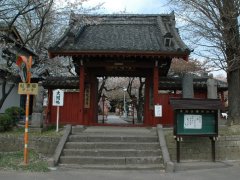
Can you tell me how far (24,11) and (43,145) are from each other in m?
5.34

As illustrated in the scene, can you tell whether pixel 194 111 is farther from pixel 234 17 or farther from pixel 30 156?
pixel 30 156

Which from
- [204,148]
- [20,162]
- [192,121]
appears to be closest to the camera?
[20,162]

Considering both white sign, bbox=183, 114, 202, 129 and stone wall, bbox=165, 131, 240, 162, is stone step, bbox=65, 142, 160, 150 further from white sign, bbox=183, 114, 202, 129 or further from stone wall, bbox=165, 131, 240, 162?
white sign, bbox=183, 114, 202, 129

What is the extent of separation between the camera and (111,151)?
13.0m

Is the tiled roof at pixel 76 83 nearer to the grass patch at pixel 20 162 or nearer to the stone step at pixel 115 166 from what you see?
the grass patch at pixel 20 162

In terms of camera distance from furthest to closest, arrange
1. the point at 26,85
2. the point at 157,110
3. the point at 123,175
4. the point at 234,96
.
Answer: the point at 234,96, the point at 157,110, the point at 26,85, the point at 123,175

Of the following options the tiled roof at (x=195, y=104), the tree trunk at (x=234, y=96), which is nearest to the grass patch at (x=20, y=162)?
the tiled roof at (x=195, y=104)

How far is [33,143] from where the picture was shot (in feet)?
46.2

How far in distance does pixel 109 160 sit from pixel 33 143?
11.4 feet

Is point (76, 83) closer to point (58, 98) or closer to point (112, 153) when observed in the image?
point (58, 98)

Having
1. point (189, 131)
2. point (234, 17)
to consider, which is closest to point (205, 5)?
point (234, 17)

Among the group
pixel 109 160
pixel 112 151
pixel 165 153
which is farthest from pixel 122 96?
pixel 109 160

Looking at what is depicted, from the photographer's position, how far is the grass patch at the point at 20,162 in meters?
11.3

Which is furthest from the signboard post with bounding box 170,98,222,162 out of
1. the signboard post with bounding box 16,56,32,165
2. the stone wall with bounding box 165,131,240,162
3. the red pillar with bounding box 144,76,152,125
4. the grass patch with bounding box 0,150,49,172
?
the red pillar with bounding box 144,76,152,125
